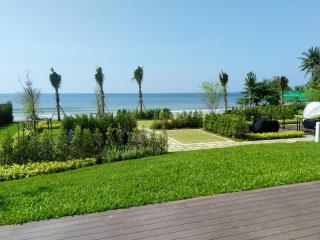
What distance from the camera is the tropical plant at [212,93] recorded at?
32.6 m

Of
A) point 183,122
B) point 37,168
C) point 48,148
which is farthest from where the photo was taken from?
point 183,122

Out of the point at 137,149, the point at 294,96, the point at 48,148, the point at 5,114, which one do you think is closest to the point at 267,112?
the point at 294,96

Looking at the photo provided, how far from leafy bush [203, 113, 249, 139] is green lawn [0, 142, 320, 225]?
26.5 feet

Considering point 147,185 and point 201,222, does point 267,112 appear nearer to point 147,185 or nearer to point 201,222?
point 147,185

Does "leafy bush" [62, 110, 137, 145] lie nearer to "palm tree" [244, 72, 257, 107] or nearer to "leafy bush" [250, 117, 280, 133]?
"leafy bush" [250, 117, 280, 133]

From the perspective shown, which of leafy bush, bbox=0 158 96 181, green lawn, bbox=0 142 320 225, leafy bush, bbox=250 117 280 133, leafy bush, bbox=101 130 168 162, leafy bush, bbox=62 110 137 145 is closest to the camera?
green lawn, bbox=0 142 320 225

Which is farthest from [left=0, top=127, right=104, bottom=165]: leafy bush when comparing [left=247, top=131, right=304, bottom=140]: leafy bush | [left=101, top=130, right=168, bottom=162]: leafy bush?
[left=247, top=131, right=304, bottom=140]: leafy bush

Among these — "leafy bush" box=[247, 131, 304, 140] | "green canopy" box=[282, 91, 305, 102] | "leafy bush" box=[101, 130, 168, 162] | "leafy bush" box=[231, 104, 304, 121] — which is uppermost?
"green canopy" box=[282, 91, 305, 102]

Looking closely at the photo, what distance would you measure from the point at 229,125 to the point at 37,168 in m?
10.1

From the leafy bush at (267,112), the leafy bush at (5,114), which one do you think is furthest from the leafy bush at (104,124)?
the leafy bush at (5,114)

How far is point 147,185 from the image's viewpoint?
18.2 feet

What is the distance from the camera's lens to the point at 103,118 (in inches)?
489

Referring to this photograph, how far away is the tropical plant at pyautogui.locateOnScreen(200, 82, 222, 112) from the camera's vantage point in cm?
3259

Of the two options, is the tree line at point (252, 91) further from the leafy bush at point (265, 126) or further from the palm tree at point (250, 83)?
the leafy bush at point (265, 126)
